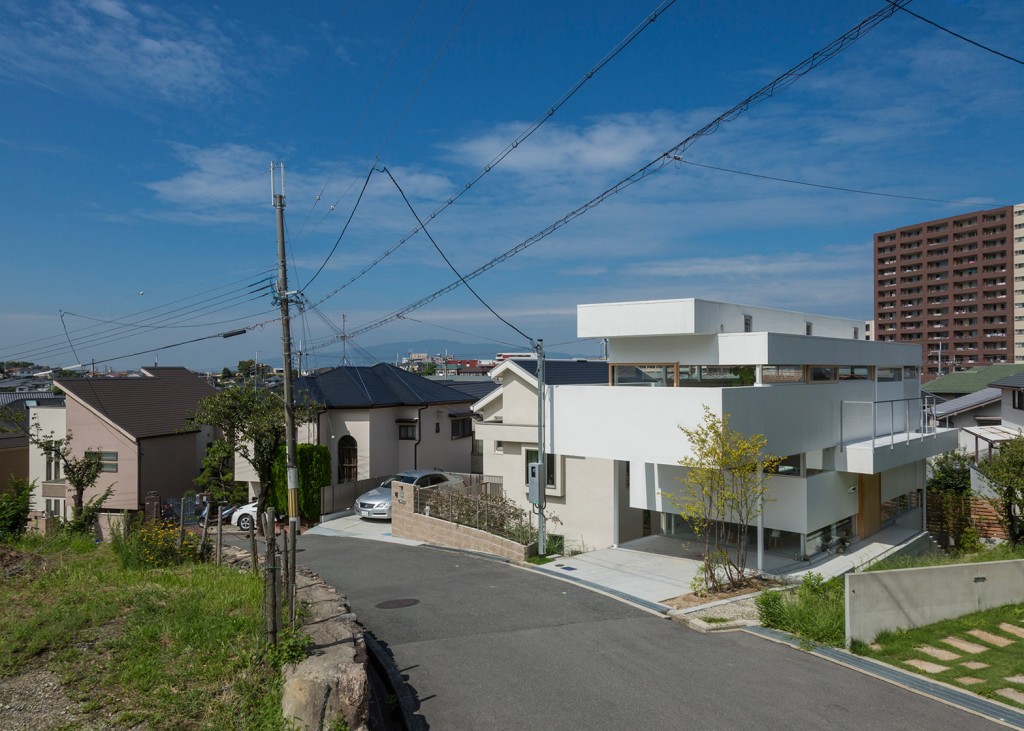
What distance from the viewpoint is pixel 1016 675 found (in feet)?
27.9

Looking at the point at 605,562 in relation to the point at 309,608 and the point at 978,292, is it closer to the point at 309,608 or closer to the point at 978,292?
the point at 309,608

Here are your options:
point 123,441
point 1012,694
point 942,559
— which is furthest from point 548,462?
point 123,441

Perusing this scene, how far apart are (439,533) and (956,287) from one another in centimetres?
7841

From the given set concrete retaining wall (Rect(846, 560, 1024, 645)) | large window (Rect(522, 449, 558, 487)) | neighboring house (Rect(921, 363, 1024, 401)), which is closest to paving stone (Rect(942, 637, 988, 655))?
concrete retaining wall (Rect(846, 560, 1024, 645))

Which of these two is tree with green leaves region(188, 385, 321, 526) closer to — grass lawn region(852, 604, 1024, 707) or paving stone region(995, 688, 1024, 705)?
grass lawn region(852, 604, 1024, 707)

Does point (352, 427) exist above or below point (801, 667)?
above

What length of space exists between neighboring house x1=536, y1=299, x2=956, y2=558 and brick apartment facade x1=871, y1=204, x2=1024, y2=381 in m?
63.0

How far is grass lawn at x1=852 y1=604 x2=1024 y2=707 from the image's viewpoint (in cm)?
823

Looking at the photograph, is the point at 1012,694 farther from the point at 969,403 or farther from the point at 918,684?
the point at 969,403

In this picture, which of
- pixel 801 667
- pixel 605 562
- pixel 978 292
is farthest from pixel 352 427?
pixel 978 292

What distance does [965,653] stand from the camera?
9336mm

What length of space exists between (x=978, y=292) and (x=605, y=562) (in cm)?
7792

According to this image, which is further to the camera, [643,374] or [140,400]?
[140,400]

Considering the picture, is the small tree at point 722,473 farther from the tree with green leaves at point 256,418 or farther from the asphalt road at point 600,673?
the tree with green leaves at point 256,418
